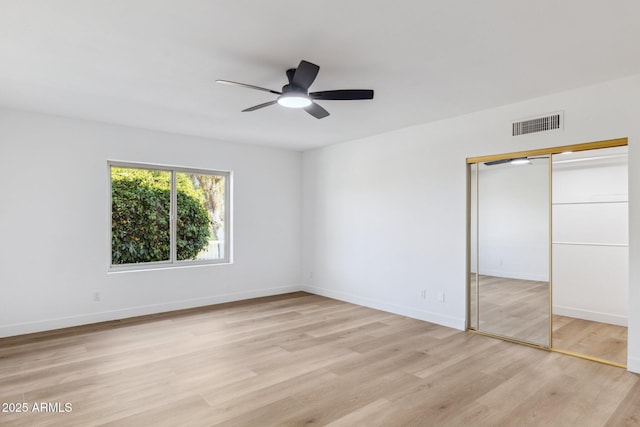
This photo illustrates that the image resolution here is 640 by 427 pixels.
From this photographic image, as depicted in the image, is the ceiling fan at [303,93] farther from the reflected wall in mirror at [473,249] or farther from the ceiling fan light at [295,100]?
the reflected wall in mirror at [473,249]

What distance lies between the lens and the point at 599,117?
341 cm

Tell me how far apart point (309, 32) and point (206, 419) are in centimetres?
268

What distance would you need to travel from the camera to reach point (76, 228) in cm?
459

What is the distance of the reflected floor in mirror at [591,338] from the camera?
3.56 meters

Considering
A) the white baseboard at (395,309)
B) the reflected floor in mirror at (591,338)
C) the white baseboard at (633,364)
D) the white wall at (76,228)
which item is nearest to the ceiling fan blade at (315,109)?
the white wall at (76,228)

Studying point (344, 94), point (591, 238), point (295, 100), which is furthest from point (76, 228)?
point (591, 238)

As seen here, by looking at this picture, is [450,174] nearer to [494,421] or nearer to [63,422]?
[494,421]

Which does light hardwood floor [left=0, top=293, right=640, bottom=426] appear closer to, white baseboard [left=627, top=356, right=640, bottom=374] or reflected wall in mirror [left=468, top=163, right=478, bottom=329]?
white baseboard [left=627, top=356, right=640, bottom=374]

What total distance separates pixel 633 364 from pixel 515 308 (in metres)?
1.13

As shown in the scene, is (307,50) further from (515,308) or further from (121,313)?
(121,313)

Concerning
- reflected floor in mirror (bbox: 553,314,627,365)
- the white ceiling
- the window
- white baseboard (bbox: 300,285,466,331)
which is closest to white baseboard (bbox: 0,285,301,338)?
the window

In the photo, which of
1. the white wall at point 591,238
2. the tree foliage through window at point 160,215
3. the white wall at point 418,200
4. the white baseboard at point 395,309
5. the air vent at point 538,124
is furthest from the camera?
the tree foliage through window at point 160,215

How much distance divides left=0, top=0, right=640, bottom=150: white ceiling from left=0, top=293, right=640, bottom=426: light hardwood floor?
2586 mm

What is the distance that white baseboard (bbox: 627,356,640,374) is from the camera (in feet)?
10.4
